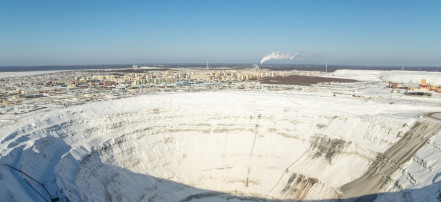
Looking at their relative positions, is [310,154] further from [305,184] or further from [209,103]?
[209,103]

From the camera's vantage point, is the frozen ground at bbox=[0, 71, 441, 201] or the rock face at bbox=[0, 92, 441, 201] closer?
the frozen ground at bbox=[0, 71, 441, 201]

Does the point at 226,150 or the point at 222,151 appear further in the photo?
the point at 226,150

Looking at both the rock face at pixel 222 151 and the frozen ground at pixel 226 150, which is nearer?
the frozen ground at pixel 226 150

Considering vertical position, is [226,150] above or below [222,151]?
above
